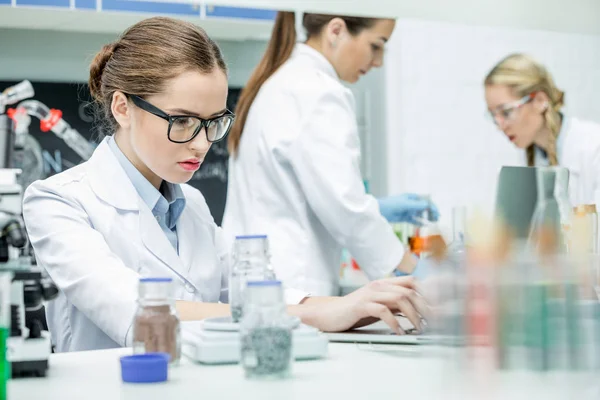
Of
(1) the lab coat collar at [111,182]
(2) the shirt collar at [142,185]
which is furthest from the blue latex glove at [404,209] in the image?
(1) the lab coat collar at [111,182]

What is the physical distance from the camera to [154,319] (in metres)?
1.01

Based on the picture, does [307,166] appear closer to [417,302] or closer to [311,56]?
[311,56]

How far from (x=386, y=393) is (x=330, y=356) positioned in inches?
10.4

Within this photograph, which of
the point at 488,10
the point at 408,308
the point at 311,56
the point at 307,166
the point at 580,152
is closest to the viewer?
the point at 408,308

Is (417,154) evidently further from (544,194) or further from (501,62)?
(544,194)

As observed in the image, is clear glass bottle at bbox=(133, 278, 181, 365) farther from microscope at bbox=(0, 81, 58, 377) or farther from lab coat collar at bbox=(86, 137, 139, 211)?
lab coat collar at bbox=(86, 137, 139, 211)

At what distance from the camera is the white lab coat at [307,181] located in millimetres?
2285

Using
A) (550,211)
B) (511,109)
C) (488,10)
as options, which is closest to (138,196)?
(550,211)

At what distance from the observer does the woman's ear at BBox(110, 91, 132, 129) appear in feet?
5.51

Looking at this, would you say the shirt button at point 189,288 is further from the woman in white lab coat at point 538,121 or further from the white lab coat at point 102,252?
the woman in white lab coat at point 538,121

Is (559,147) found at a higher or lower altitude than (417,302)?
higher

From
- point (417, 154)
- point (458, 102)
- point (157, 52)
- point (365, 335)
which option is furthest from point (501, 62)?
point (365, 335)

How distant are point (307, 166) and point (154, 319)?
51.7 inches

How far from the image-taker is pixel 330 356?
1.13m
